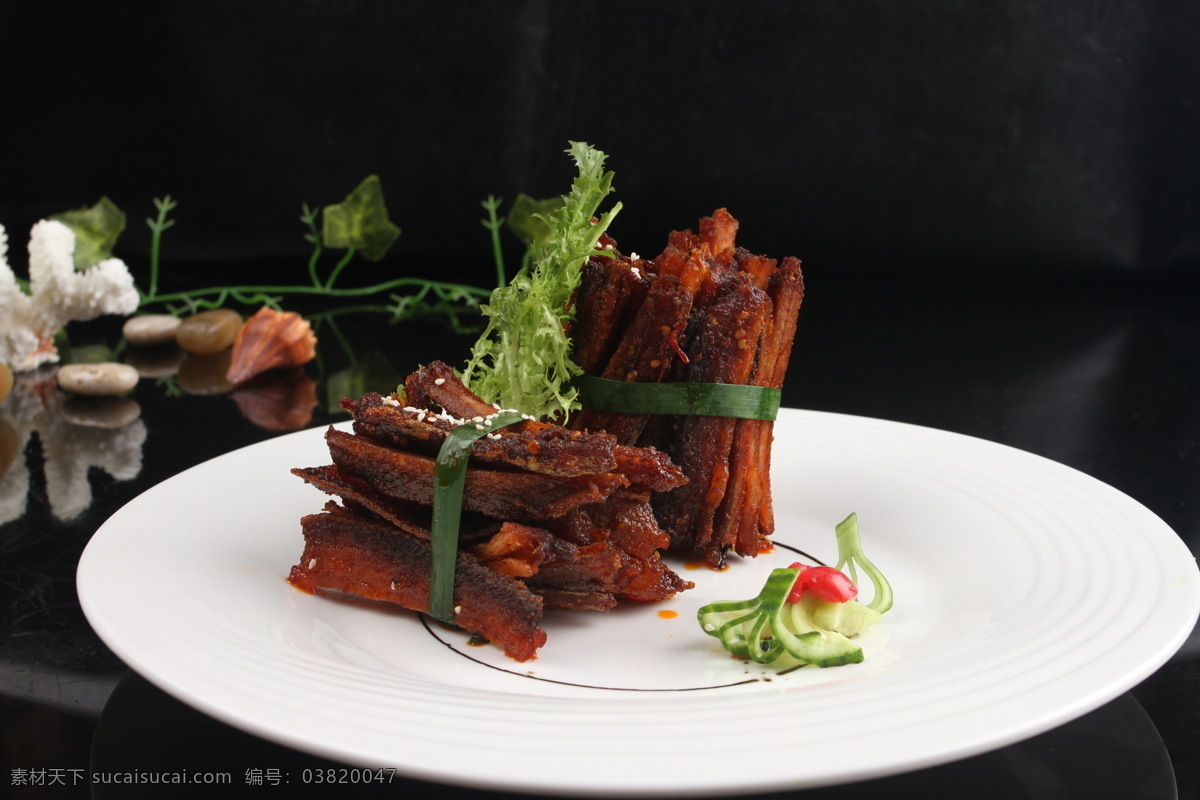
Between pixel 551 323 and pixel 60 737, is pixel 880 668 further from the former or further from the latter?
pixel 60 737

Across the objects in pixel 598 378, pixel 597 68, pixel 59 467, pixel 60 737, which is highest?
pixel 597 68

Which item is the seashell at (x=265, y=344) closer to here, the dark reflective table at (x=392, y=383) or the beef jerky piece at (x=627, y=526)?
the dark reflective table at (x=392, y=383)

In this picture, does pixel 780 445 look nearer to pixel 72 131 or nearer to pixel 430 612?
pixel 430 612

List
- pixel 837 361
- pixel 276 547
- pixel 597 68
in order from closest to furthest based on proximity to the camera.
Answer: pixel 276 547
pixel 837 361
pixel 597 68

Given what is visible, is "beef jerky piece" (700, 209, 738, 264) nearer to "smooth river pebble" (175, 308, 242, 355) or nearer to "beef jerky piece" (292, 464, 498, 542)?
"beef jerky piece" (292, 464, 498, 542)

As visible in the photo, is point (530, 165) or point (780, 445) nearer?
point (780, 445)

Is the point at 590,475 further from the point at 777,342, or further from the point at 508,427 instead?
the point at 777,342

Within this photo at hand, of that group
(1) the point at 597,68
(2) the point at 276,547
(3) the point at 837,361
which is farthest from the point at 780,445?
(1) the point at 597,68

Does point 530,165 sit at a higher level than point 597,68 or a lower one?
lower

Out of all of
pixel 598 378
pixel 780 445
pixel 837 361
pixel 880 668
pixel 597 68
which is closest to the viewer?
pixel 880 668
